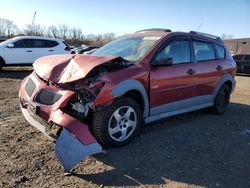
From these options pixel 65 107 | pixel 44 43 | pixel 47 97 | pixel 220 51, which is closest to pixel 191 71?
pixel 220 51

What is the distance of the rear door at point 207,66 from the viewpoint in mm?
6426

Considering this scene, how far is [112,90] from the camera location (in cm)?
454

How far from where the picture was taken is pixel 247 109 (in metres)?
8.30

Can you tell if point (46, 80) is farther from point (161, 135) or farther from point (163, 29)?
point (163, 29)

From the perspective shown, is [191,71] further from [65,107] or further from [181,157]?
[65,107]

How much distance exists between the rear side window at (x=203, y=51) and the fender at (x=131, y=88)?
184 centimetres

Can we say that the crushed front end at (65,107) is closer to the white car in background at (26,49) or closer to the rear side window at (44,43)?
the white car in background at (26,49)

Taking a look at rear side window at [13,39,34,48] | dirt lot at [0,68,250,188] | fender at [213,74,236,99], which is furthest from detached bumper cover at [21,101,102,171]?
rear side window at [13,39,34,48]

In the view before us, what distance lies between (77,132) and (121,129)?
892mm

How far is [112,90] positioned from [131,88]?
1.37ft

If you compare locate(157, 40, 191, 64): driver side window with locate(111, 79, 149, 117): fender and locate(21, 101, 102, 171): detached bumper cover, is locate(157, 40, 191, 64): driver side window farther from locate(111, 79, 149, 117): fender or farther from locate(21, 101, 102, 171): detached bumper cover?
locate(21, 101, 102, 171): detached bumper cover

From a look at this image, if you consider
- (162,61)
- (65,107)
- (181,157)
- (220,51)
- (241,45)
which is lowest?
(241,45)

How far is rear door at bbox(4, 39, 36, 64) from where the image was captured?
15.2 metres

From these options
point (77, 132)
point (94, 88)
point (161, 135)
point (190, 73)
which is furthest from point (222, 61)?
point (77, 132)
